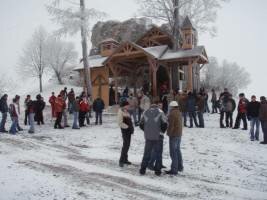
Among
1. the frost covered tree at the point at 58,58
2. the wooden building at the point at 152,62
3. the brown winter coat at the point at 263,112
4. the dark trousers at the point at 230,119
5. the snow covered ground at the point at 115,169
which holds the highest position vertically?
the frost covered tree at the point at 58,58

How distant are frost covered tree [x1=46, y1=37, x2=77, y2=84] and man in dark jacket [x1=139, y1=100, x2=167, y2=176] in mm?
43935

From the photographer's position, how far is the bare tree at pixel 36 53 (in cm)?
5284

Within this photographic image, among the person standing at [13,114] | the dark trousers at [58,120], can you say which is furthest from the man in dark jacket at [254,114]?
the person standing at [13,114]

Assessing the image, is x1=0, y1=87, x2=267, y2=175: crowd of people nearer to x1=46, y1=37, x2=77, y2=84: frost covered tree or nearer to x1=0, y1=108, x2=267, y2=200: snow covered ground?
x1=0, y1=108, x2=267, y2=200: snow covered ground

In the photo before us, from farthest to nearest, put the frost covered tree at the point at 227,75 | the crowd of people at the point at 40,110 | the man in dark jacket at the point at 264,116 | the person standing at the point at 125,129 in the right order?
the frost covered tree at the point at 227,75 → the crowd of people at the point at 40,110 → the man in dark jacket at the point at 264,116 → the person standing at the point at 125,129

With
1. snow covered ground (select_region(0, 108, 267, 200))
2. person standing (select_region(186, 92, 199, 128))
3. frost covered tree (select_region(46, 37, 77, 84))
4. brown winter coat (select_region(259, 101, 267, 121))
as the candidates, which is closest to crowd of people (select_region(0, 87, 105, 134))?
snow covered ground (select_region(0, 108, 267, 200))

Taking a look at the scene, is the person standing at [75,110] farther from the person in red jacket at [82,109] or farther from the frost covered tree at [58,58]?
the frost covered tree at [58,58]

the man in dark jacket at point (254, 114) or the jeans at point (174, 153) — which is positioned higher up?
the man in dark jacket at point (254, 114)

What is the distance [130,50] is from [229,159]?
15856 millimetres

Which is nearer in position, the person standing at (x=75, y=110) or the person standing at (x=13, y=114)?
the person standing at (x=13, y=114)

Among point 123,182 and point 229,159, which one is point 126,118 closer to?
point 123,182

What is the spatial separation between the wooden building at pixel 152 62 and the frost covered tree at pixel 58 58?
2203cm

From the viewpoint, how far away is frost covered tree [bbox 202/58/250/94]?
58.4 metres

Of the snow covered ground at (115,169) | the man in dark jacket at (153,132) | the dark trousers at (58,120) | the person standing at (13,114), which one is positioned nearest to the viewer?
the snow covered ground at (115,169)
